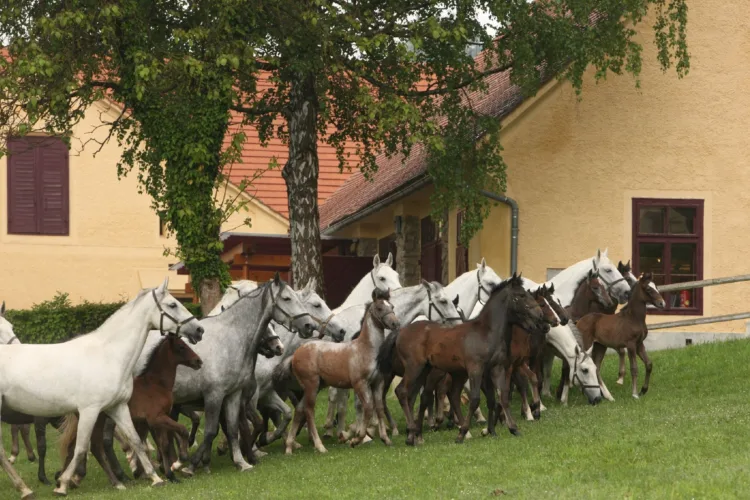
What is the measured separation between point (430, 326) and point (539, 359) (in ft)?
10.8

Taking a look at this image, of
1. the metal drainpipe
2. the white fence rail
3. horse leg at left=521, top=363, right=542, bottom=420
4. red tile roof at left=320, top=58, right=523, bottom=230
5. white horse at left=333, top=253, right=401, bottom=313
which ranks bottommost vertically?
horse leg at left=521, top=363, right=542, bottom=420

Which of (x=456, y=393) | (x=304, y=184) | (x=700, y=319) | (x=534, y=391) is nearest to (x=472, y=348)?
(x=456, y=393)

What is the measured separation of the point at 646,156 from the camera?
27.6 metres

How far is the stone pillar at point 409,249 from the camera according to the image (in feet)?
102

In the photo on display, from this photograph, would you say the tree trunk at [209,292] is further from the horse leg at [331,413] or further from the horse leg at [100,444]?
the horse leg at [100,444]

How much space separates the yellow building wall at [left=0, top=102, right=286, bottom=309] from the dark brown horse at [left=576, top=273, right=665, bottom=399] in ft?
63.2

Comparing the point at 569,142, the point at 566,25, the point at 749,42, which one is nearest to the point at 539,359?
the point at 566,25

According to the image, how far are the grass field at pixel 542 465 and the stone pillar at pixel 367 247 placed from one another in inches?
620

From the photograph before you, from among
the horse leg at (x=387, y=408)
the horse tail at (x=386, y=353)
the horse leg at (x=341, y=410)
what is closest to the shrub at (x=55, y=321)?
the horse leg at (x=341, y=410)

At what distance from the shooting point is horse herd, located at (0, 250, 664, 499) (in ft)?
50.5

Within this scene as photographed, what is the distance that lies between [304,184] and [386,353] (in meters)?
8.53

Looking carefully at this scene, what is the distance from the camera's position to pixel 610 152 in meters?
27.7

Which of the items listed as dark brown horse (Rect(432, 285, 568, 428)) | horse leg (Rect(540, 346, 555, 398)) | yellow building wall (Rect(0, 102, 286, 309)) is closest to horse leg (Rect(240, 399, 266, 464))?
dark brown horse (Rect(432, 285, 568, 428))

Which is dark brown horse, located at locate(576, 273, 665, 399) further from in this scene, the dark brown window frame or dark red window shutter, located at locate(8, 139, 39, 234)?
dark red window shutter, located at locate(8, 139, 39, 234)
